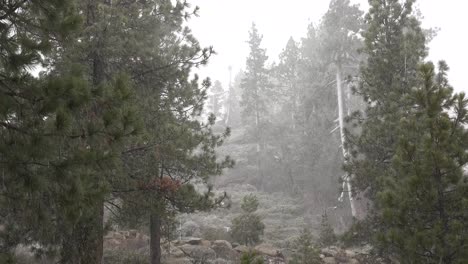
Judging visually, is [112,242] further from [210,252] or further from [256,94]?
[256,94]

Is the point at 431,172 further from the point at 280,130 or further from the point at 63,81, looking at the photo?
the point at 280,130

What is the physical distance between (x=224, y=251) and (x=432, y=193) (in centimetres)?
1002

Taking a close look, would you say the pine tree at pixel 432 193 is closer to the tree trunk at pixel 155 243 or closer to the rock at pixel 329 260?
the tree trunk at pixel 155 243

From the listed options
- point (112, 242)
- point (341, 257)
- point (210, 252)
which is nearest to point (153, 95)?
point (210, 252)

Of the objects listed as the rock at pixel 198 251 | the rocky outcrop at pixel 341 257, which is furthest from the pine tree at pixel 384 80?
the rock at pixel 198 251

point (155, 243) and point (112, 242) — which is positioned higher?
point (155, 243)

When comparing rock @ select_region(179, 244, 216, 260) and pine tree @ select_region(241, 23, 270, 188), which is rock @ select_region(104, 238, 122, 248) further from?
pine tree @ select_region(241, 23, 270, 188)

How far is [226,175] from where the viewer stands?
35.0 m

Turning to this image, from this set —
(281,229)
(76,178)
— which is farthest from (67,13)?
(281,229)

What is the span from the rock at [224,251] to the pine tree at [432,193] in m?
8.50

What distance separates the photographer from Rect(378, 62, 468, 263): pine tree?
21.5 feet

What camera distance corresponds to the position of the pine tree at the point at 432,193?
6543mm

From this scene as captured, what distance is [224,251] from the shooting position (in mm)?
15195

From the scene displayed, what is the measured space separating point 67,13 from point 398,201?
6.23 metres
